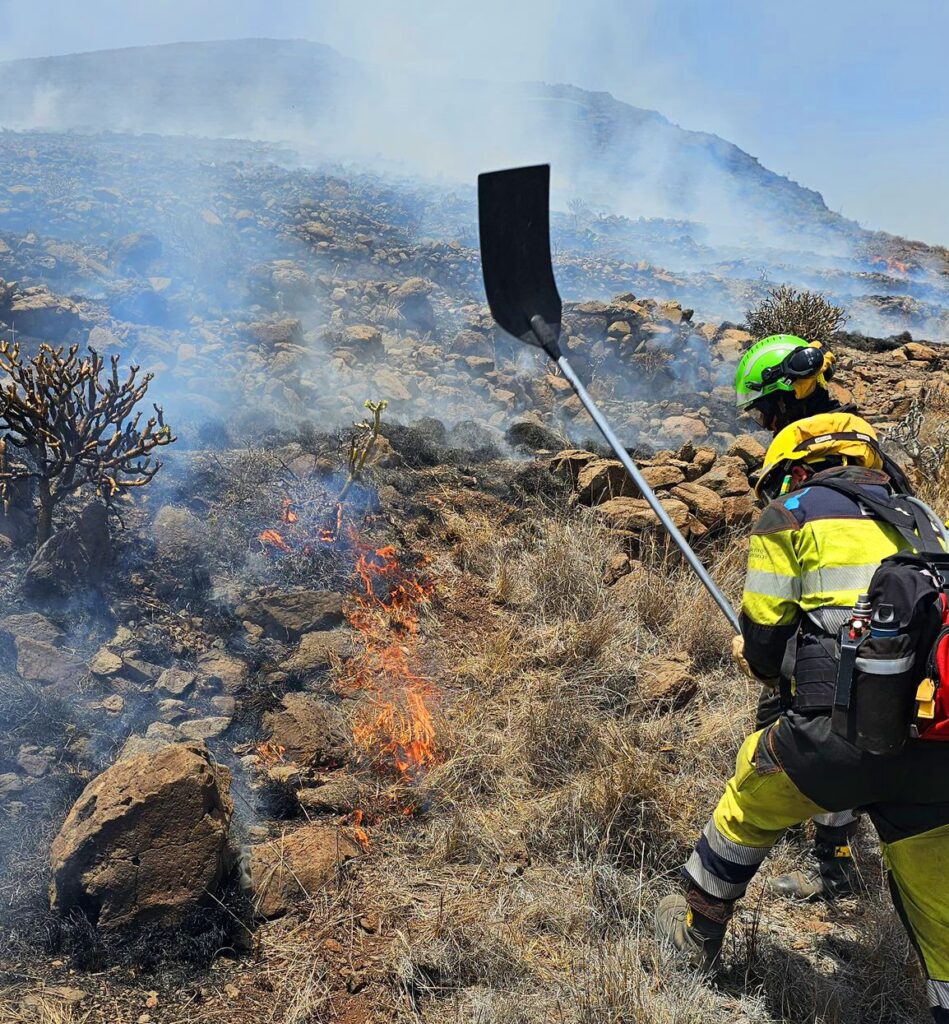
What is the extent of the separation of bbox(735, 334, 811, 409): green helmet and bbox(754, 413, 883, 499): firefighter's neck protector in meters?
0.30

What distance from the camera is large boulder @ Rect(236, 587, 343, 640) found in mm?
4793

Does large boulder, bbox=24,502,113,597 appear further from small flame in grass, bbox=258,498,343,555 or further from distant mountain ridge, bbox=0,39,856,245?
distant mountain ridge, bbox=0,39,856,245

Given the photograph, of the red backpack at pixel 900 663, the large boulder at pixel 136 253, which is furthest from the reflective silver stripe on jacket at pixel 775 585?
the large boulder at pixel 136 253

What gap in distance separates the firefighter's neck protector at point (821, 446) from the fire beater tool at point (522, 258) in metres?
1.09

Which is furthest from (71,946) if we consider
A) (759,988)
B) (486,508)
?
(486,508)

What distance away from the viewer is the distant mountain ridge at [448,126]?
36.0m

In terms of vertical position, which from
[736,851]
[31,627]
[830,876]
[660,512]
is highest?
[660,512]

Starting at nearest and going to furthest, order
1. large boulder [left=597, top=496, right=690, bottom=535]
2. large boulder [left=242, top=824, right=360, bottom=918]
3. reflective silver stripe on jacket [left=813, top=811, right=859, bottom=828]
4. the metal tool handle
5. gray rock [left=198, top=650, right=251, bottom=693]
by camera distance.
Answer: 1. large boulder [left=242, top=824, right=360, bottom=918]
2. reflective silver stripe on jacket [left=813, top=811, right=859, bottom=828]
3. the metal tool handle
4. gray rock [left=198, top=650, right=251, bottom=693]
5. large boulder [left=597, top=496, right=690, bottom=535]

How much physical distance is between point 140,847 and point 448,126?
43571mm

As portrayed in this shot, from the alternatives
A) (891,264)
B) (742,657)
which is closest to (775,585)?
(742,657)

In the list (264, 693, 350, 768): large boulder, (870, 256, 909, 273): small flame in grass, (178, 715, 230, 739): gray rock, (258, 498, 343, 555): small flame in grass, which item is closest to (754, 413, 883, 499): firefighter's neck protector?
(264, 693, 350, 768): large boulder

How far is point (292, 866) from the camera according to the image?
297 cm

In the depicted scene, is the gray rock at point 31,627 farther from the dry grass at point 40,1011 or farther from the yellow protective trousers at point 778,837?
the yellow protective trousers at point 778,837

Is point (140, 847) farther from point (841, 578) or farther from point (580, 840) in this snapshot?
point (841, 578)
